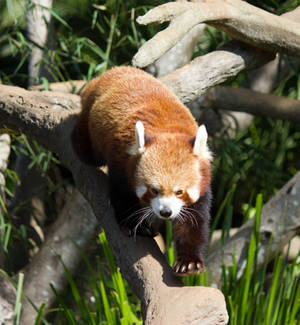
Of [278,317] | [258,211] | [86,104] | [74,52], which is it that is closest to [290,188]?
[258,211]

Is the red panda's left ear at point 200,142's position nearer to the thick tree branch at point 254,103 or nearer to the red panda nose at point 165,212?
the red panda nose at point 165,212

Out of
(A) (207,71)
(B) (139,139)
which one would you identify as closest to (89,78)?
(A) (207,71)

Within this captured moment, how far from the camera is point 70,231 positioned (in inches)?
128

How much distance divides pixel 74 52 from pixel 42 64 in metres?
0.27

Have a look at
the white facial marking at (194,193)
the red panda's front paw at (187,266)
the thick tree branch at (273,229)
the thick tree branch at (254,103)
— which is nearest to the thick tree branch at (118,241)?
the red panda's front paw at (187,266)

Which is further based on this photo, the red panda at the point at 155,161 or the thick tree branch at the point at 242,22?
the thick tree branch at the point at 242,22

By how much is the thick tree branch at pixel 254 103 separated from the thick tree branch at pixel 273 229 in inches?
19.4

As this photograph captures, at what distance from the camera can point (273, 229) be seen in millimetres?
3039

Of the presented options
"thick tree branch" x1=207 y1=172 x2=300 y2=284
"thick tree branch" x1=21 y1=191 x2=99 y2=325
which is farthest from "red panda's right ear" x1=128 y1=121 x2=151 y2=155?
"thick tree branch" x1=21 y1=191 x2=99 y2=325

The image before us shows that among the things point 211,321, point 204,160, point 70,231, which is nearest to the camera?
point 211,321

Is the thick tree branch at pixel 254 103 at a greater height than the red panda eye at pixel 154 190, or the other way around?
the red panda eye at pixel 154 190

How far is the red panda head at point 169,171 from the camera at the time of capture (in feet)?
6.06

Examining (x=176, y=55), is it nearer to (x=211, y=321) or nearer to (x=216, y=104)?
(x=216, y=104)

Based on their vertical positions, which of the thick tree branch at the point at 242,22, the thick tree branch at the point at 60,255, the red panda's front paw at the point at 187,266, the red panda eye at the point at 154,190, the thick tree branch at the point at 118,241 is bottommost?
the thick tree branch at the point at 60,255
